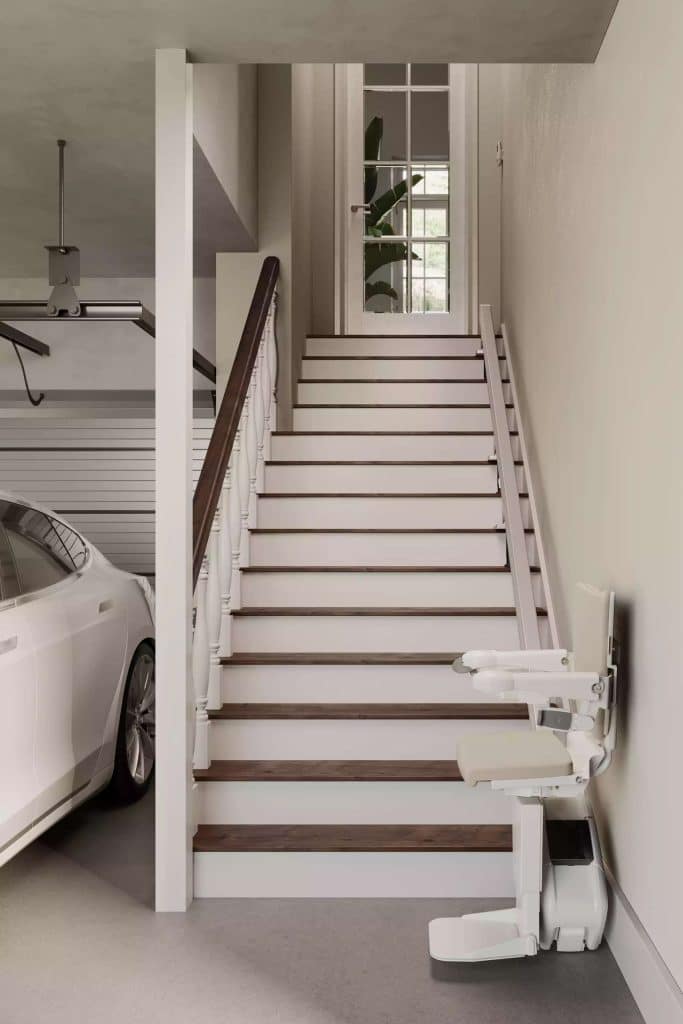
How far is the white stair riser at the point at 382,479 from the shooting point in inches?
179

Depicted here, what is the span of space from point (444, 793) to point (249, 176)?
2.98 metres

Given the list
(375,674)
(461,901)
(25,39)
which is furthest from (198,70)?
(461,901)

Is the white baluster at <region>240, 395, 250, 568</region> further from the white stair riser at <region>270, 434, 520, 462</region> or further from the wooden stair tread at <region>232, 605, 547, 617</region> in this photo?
the white stair riser at <region>270, 434, 520, 462</region>

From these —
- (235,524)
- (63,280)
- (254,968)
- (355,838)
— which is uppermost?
(63,280)

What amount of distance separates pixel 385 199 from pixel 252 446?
2791 mm

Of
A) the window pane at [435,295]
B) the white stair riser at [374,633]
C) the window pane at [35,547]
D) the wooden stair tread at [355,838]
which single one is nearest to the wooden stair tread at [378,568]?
the white stair riser at [374,633]

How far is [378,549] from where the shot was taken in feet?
13.5

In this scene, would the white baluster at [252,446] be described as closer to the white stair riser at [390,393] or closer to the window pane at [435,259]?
the white stair riser at [390,393]

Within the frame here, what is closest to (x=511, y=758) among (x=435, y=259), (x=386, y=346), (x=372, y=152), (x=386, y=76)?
(x=386, y=346)

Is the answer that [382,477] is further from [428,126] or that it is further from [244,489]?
[428,126]

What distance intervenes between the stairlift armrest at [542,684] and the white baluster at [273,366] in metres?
2.64

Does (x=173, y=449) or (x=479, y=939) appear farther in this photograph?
(x=173, y=449)

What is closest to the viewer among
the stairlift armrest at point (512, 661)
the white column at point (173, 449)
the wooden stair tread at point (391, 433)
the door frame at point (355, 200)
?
the stairlift armrest at point (512, 661)

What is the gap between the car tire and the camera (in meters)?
3.43
